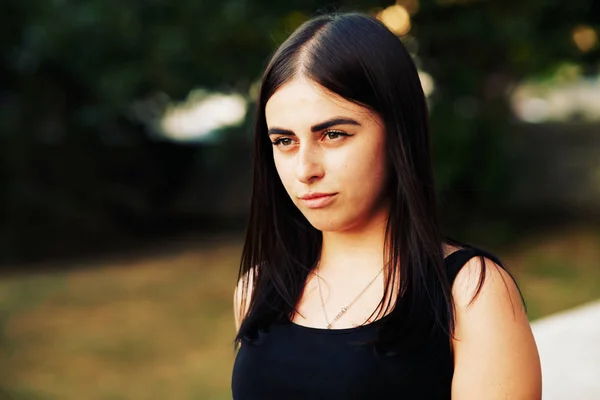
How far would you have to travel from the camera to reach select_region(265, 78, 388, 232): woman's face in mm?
1454

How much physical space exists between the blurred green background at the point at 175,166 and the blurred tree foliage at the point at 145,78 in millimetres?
24

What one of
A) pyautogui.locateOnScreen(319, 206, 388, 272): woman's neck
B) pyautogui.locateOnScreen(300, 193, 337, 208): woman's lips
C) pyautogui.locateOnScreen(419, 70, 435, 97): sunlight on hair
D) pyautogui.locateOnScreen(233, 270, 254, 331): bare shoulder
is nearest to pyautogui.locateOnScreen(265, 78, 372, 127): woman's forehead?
pyautogui.locateOnScreen(300, 193, 337, 208): woman's lips

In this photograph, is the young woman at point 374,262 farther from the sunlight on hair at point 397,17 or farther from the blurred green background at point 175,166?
the sunlight on hair at point 397,17

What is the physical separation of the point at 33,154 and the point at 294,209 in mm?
9166

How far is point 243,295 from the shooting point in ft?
6.03

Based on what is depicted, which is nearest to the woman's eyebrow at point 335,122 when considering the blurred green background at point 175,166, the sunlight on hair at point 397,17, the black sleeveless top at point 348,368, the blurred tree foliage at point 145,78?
the black sleeveless top at point 348,368

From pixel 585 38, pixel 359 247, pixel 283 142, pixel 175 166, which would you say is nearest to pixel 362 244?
pixel 359 247

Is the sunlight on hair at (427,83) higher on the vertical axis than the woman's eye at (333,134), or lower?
higher

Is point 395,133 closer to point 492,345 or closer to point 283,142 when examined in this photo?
point 283,142

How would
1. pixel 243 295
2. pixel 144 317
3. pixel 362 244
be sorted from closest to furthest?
pixel 362 244
pixel 243 295
pixel 144 317

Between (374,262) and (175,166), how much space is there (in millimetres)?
11698

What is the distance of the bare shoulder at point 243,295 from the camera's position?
71.3 inches

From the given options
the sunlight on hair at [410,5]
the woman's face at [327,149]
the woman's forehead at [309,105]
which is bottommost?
the woman's face at [327,149]

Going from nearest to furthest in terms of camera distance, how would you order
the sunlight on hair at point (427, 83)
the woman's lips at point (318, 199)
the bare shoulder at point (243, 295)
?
the woman's lips at point (318, 199)
the bare shoulder at point (243, 295)
the sunlight on hair at point (427, 83)
